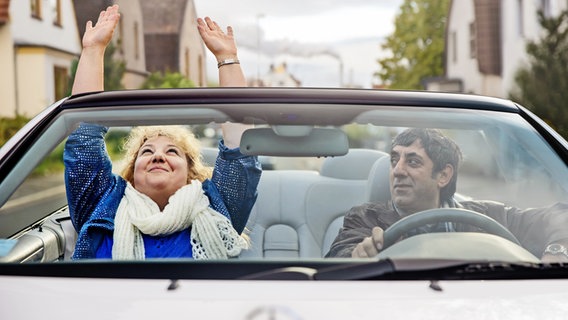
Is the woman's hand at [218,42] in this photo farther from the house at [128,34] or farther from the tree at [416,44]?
the tree at [416,44]

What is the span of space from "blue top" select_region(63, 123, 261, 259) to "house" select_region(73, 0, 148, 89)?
28.2 m

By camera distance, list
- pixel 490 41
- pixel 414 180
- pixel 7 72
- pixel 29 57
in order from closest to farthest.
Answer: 1. pixel 414 180
2. pixel 7 72
3. pixel 29 57
4. pixel 490 41

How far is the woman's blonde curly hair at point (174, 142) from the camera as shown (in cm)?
309

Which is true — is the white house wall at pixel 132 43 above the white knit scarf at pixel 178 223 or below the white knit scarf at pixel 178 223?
above

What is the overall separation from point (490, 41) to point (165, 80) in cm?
1158

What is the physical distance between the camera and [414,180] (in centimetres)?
300

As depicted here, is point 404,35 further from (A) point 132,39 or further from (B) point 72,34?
(B) point 72,34

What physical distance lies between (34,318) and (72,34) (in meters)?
30.3

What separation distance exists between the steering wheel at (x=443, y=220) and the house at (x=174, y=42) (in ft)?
108

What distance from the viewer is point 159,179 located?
2.98 m

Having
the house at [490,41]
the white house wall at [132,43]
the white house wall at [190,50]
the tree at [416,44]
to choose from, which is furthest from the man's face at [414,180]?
the tree at [416,44]

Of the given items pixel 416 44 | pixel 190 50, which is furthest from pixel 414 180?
pixel 416 44

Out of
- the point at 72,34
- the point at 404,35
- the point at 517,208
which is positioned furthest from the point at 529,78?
the point at 404,35

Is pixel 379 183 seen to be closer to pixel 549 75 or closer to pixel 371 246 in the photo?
pixel 371 246
